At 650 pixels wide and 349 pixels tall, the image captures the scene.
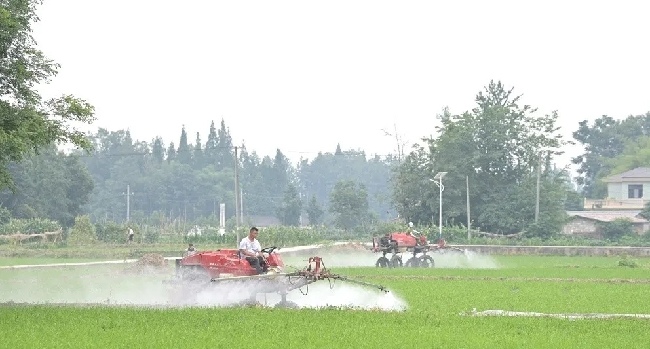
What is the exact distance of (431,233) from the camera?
86.7 m

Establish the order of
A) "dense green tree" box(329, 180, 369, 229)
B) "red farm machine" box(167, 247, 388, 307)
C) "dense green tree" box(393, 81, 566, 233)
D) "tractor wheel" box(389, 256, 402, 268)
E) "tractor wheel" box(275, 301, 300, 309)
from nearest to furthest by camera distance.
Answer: "tractor wheel" box(275, 301, 300, 309)
"red farm machine" box(167, 247, 388, 307)
"tractor wheel" box(389, 256, 402, 268)
"dense green tree" box(393, 81, 566, 233)
"dense green tree" box(329, 180, 369, 229)

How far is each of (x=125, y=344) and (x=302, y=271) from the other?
9.98 m

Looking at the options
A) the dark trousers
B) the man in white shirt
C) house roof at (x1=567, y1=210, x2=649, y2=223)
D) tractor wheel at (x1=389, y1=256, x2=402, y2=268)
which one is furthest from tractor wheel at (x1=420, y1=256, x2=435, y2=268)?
house roof at (x1=567, y1=210, x2=649, y2=223)

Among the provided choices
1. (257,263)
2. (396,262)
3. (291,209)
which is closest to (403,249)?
(396,262)

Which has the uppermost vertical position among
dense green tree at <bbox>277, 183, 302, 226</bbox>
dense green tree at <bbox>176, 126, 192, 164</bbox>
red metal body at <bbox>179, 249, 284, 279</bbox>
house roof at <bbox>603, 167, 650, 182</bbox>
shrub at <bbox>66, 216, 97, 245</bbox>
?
dense green tree at <bbox>176, 126, 192, 164</bbox>

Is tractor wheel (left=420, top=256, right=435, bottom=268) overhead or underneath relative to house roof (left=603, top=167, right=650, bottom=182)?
underneath

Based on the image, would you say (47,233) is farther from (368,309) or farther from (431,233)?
(368,309)

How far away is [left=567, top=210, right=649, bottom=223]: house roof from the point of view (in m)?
101

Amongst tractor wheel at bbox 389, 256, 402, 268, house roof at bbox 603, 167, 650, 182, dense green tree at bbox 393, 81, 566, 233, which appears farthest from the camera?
house roof at bbox 603, 167, 650, 182

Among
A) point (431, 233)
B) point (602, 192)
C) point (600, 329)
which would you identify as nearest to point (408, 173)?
point (431, 233)

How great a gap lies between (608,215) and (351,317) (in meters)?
85.5

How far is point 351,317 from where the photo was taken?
2438 cm

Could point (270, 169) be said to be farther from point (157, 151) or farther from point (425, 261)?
point (425, 261)

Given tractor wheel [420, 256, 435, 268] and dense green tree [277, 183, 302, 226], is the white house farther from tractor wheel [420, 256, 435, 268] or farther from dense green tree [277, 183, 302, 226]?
tractor wheel [420, 256, 435, 268]
